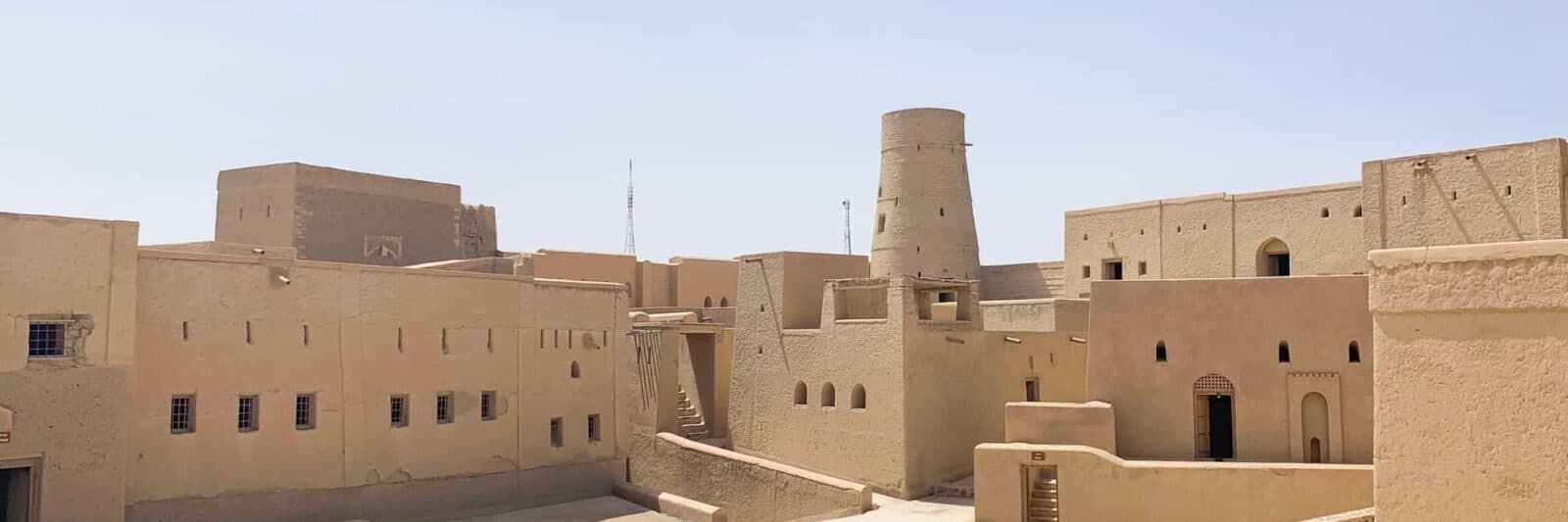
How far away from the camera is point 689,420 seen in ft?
89.3

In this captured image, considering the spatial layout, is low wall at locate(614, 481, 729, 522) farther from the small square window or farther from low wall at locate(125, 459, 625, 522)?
the small square window

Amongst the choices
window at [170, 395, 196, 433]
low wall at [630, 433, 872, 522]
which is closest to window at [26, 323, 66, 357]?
window at [170, 395, 196, 433]

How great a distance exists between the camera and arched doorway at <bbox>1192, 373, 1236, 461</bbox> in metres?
17.4

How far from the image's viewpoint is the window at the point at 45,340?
49.2 feet

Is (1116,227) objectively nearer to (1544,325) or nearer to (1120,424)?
(1120,424)

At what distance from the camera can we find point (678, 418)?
26.6m

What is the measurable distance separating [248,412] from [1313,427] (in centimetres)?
1408

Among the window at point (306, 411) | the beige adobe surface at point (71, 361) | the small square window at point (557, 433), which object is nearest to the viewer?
the beige adobe surface at point (71, 361)

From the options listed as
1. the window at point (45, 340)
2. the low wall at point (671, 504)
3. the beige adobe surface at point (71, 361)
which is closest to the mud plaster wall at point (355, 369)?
the beige adobe surface at point (71, 361)

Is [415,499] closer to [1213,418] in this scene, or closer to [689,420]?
[689,420]

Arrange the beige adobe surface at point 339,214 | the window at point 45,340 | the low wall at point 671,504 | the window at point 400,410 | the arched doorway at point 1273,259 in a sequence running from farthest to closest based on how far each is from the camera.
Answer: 1. the beige adobe surface at point 339,214
2. the arched doorway at point 1273,259
3. the low wall at point 671,504
4. the window at point 400,410
5. the window at point 45,340

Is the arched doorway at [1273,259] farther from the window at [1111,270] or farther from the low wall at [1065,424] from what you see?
the low wall at [1065,424]

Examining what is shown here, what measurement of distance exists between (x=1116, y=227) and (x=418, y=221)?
16075 mm

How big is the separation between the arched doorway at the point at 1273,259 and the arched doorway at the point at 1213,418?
9819 millimetres
